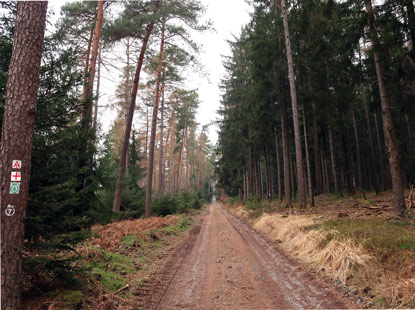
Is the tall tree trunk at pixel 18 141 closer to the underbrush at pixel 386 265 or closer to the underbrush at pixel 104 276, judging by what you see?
the underbrush at pixel 104 276

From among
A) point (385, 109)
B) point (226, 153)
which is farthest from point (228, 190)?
point (385, 109)

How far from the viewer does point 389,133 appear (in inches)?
356

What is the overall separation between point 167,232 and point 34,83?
9.43m

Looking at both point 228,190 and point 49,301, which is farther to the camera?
point 228,190

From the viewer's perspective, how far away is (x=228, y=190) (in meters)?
41.6

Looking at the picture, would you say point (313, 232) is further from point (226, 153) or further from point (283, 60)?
point (226, 153)

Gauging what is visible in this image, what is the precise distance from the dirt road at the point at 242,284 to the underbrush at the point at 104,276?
833 millimetres

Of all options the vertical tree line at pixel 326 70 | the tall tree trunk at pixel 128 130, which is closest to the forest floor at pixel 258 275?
the vertical tree line at pixel 326 70

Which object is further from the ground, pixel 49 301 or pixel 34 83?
pixel 34 83

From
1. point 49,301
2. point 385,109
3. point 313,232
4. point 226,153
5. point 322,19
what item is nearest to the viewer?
point 49,301

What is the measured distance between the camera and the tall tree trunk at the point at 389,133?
8688 mm

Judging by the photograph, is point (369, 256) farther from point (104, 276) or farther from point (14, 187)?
point (14, 187)

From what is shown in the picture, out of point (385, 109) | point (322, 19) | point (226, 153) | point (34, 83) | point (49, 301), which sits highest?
point (322, 19)

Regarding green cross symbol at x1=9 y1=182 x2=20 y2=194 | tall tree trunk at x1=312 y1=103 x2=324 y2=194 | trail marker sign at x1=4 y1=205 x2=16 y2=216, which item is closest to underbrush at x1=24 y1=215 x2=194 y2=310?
trail marker sign at x1=4 y1=205 x2=16 y2=216
